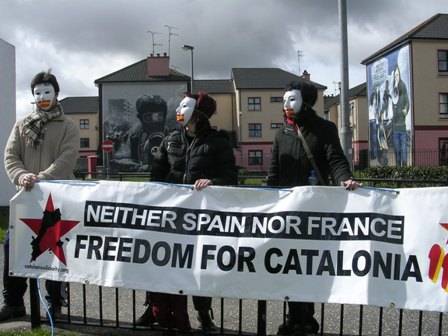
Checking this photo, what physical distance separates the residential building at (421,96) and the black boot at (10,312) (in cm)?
3957

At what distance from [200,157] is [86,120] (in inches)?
3273

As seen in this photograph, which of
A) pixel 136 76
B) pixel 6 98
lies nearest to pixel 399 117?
pixel 136 76


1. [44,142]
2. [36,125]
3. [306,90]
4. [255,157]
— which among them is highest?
[255,157]

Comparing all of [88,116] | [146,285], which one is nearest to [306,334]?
[146,285]

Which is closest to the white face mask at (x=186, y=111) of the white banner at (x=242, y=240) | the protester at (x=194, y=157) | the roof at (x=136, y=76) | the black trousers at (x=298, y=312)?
the protester at (x=194, y=157)

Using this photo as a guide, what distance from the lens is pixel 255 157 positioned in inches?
2648

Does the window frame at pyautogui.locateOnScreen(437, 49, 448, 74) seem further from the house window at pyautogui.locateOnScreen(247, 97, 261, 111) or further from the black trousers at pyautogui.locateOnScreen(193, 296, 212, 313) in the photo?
the black trousers at pyautogui.locateOnScreen(193, 296, 212, 313)

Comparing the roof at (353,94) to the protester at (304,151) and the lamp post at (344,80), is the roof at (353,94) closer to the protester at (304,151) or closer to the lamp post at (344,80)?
the lamp post at (344,80)

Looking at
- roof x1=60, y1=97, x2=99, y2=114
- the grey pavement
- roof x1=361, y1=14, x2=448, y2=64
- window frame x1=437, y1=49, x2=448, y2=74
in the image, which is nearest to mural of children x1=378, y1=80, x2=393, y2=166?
roof x1=361, y1=14, x2=448, y2=64

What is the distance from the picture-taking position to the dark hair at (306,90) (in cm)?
480

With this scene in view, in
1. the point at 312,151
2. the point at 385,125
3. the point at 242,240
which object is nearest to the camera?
the point at 242,240

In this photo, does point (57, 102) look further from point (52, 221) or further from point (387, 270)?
point (387, 270)

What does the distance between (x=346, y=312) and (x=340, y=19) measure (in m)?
9.01

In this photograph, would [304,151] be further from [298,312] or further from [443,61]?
[443,61]
